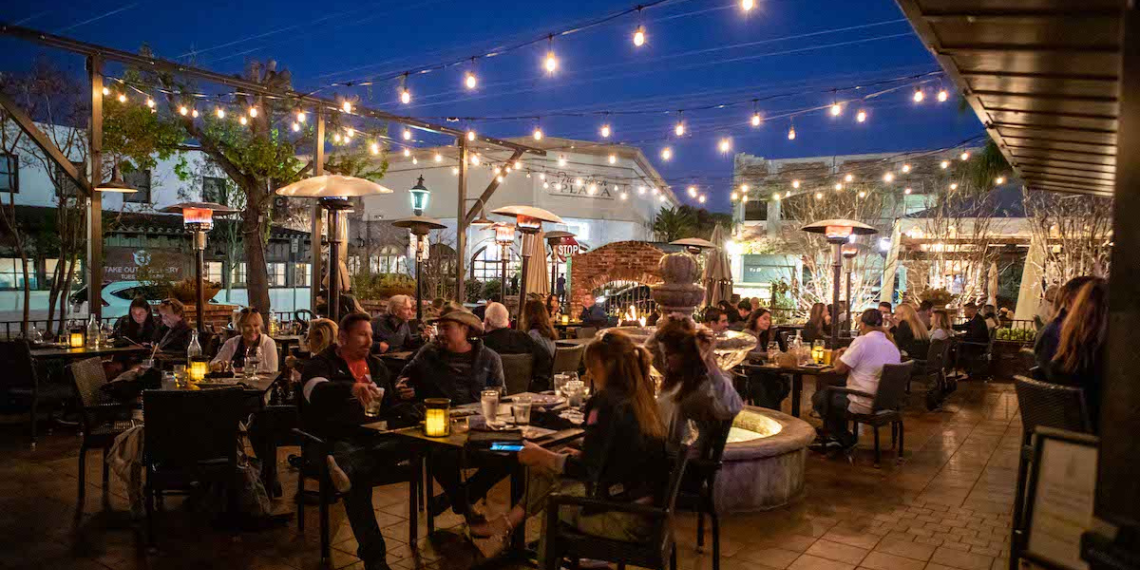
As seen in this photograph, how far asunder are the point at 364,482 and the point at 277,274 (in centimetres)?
2467

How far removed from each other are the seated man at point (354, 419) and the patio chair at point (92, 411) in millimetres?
1489

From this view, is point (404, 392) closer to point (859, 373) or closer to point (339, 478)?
point (339, 478)

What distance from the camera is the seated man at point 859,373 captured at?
675 centimetres

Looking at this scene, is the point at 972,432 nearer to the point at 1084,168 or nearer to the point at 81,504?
the point at 1084,168

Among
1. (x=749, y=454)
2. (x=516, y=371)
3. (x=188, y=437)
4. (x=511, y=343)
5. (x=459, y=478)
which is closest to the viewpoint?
(x=188, y=437)

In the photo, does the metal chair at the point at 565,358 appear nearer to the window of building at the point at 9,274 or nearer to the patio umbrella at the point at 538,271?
the patio umbrella at the point at 538,271

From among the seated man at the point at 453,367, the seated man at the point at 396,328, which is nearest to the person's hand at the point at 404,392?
the seated man at the point at 453,367

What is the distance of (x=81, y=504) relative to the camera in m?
5.08

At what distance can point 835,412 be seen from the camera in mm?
6957

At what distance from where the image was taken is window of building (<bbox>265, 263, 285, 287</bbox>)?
88.1ft

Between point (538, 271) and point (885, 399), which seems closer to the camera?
point (885, 399)

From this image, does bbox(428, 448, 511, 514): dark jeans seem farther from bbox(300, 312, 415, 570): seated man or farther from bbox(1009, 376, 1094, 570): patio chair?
bbox(1009, 376, 1094, 570): patio chair

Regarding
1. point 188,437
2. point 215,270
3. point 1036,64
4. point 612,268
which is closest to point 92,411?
point 188,437

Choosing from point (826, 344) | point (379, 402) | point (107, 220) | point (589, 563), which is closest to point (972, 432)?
point (826, 344)
